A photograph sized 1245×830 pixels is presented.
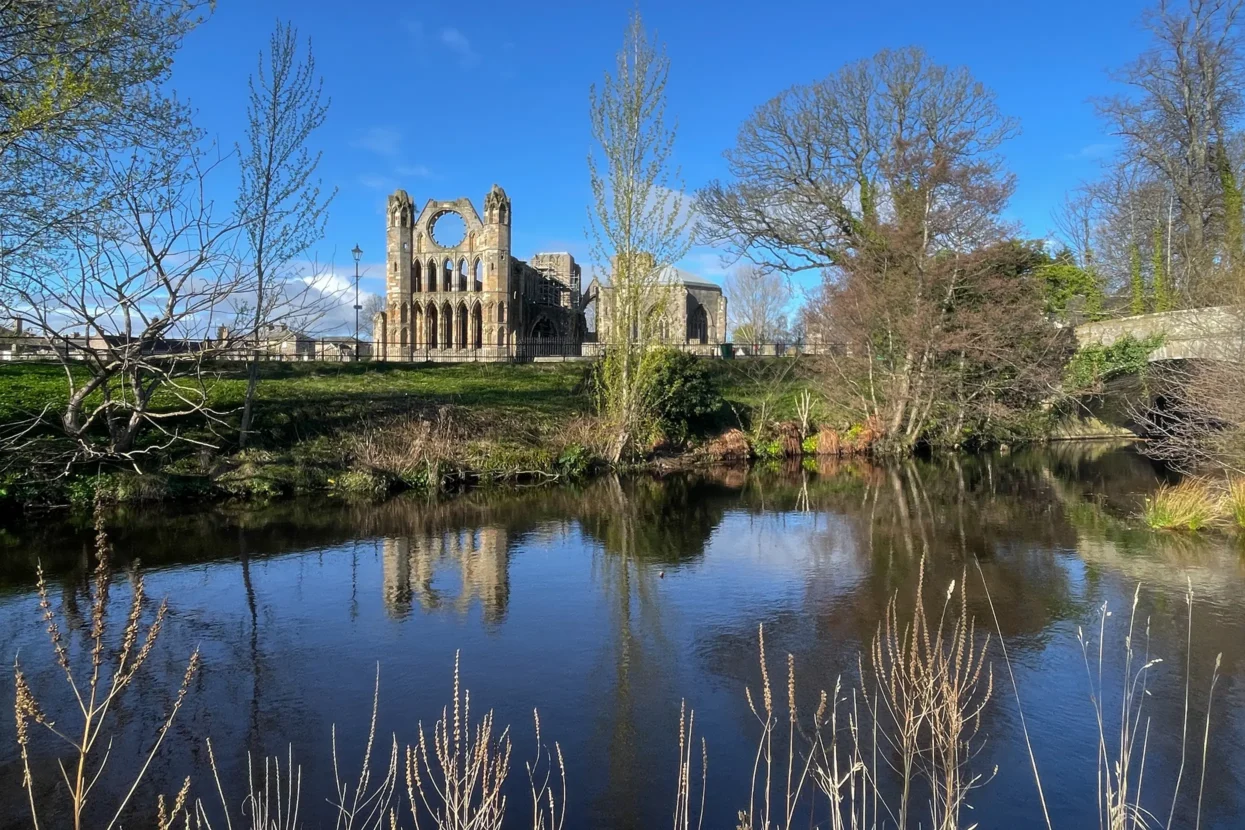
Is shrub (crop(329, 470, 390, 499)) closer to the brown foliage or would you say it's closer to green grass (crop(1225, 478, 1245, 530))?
the brown foliage

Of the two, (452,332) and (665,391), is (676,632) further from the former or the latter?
(452,332)

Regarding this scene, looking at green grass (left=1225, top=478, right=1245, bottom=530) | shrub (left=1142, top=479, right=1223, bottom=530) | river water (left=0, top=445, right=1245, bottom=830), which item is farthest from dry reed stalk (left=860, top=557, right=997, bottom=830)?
green grass (left=1225, top=478, right=1245, bottom=530)

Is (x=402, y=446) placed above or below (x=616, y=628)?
above

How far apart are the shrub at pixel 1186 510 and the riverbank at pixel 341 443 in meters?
10.9

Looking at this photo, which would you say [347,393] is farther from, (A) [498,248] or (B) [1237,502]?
(A) [498,248]

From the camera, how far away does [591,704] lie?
5.80 m

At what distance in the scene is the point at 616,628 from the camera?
761 cm

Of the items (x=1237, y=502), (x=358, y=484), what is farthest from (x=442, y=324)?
(x=1237, y=502)

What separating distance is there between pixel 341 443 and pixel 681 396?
899 cm

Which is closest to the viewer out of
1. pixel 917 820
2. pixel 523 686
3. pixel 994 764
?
pixel 917 820

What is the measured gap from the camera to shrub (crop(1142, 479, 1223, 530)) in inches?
447

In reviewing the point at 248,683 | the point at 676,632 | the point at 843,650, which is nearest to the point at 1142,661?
the point at 843,650

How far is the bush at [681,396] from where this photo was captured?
20.5m

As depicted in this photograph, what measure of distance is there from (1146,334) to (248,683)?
2515 cm
